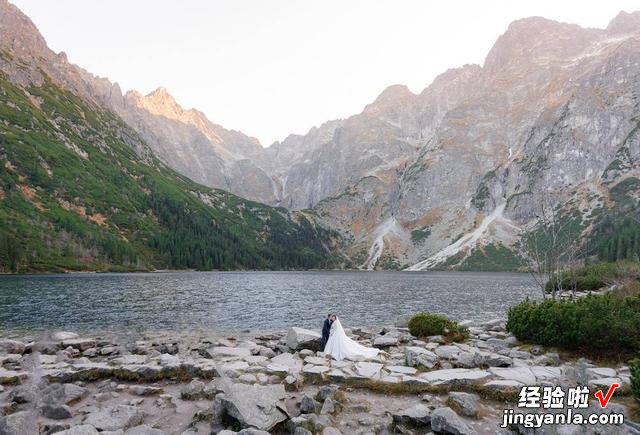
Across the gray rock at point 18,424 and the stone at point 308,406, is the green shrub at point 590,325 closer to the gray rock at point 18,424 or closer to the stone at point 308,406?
the stone at point 308,406

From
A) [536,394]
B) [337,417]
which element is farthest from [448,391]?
[337,417]

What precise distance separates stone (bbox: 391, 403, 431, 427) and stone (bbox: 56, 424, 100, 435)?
10060mm

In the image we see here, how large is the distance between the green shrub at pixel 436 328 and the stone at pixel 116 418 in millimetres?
20753

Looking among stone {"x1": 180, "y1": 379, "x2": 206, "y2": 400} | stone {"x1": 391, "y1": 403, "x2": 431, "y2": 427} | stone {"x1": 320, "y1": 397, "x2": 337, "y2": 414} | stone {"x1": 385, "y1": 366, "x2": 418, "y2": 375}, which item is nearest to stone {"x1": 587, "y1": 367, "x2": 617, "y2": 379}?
stone {"x1": 385, "y1": 366, "x2": 418, "y2": 375}

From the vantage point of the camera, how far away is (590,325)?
21.1 m

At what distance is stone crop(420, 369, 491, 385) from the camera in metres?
17.3

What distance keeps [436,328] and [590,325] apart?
34.8ft

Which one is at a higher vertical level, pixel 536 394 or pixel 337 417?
pixel 536 394

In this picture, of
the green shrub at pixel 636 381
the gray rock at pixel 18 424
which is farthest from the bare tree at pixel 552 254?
the gray rock at pixel 18 424

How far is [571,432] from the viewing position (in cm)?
1212

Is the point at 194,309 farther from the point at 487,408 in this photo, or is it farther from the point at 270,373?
the point at 487,408

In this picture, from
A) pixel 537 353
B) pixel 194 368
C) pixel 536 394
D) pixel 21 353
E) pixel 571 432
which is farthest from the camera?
pixel 21 353

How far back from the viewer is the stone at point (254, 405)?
13.6 metres

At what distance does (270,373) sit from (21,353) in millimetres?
20323
